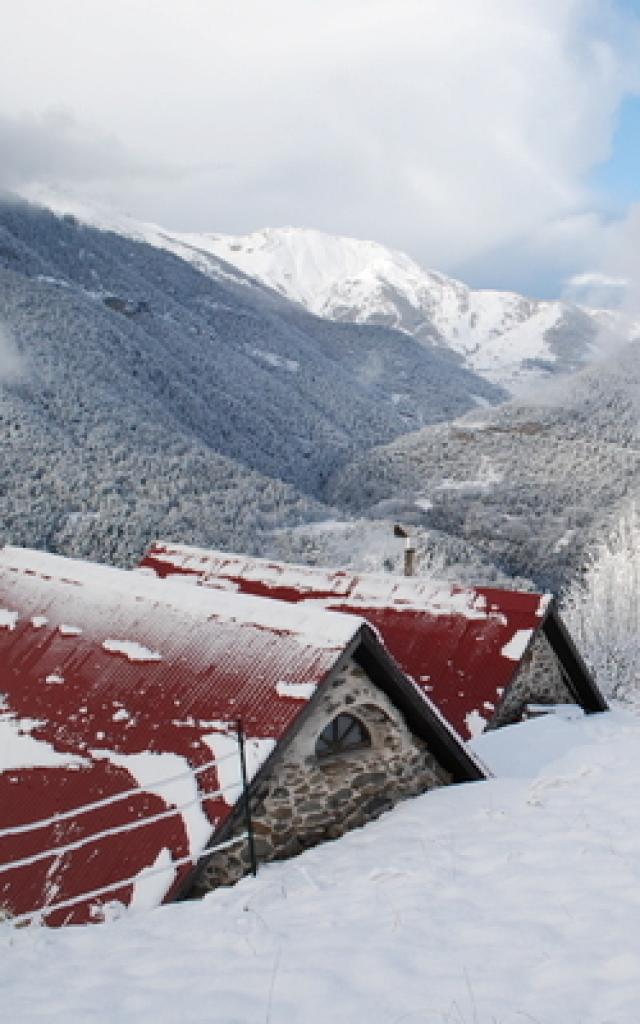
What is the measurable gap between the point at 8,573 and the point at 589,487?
104 m

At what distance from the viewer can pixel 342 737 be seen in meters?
9.40

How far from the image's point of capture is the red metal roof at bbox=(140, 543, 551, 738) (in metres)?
14.2

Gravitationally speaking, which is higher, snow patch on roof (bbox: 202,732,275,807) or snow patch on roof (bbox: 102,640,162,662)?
snow patch on roof (bbox: 102,640,162,662)

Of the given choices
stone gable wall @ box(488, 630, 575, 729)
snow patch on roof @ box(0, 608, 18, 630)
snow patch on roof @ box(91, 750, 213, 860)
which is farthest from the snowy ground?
snow patch on roof @ box(0, 608, 18, 630)

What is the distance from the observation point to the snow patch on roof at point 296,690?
875 cm

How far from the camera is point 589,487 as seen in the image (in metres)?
109

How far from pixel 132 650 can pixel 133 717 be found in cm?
131

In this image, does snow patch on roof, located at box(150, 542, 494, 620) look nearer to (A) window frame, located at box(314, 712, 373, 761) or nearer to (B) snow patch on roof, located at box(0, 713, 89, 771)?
(A) window frame, located at box(314, 712, 373, 761)

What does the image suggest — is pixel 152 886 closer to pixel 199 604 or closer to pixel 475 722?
pixel 199 604

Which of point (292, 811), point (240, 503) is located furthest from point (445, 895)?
point (240, 503)

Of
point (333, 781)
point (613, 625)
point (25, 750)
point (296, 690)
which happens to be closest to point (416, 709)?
point (333, 781)

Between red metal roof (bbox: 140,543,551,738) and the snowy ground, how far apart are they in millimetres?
5428

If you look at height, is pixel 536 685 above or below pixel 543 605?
below

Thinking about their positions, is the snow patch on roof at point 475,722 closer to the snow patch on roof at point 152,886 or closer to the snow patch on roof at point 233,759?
the snow patch on roof at point 233,759
